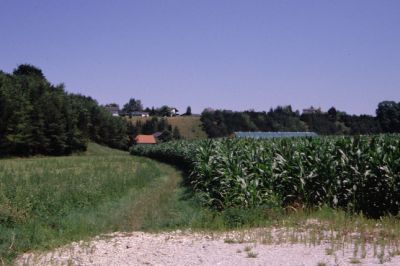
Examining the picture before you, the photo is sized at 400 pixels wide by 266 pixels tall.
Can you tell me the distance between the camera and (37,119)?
66438 mm

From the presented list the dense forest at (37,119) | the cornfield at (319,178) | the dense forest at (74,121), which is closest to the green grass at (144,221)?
the cornfield at (319,178)

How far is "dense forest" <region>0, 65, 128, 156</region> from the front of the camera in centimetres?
5975

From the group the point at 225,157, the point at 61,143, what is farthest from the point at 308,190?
the point at 61,143

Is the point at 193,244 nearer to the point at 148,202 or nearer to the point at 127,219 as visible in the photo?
the point at 127,219

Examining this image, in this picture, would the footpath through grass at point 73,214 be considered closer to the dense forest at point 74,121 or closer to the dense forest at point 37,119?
the dense forest at point 74,121

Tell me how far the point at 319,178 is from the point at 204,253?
6656 mm

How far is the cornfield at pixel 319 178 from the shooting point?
1342 centimetres

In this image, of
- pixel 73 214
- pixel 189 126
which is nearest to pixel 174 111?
pixel 189 126

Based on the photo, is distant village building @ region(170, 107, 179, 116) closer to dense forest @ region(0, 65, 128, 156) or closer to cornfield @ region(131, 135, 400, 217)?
dense forest @ region(0, 65, 128, 156)

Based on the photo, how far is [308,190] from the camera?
1452cm

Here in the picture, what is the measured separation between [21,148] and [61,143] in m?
7.88

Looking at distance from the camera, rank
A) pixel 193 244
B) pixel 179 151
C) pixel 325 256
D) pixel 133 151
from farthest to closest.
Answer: pixel 133 151
pixel 179 151
pixel 193 244
pixel 325 256

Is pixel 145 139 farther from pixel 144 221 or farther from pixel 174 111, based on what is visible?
pixel 144 221

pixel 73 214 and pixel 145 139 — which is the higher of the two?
pixel 145 139
